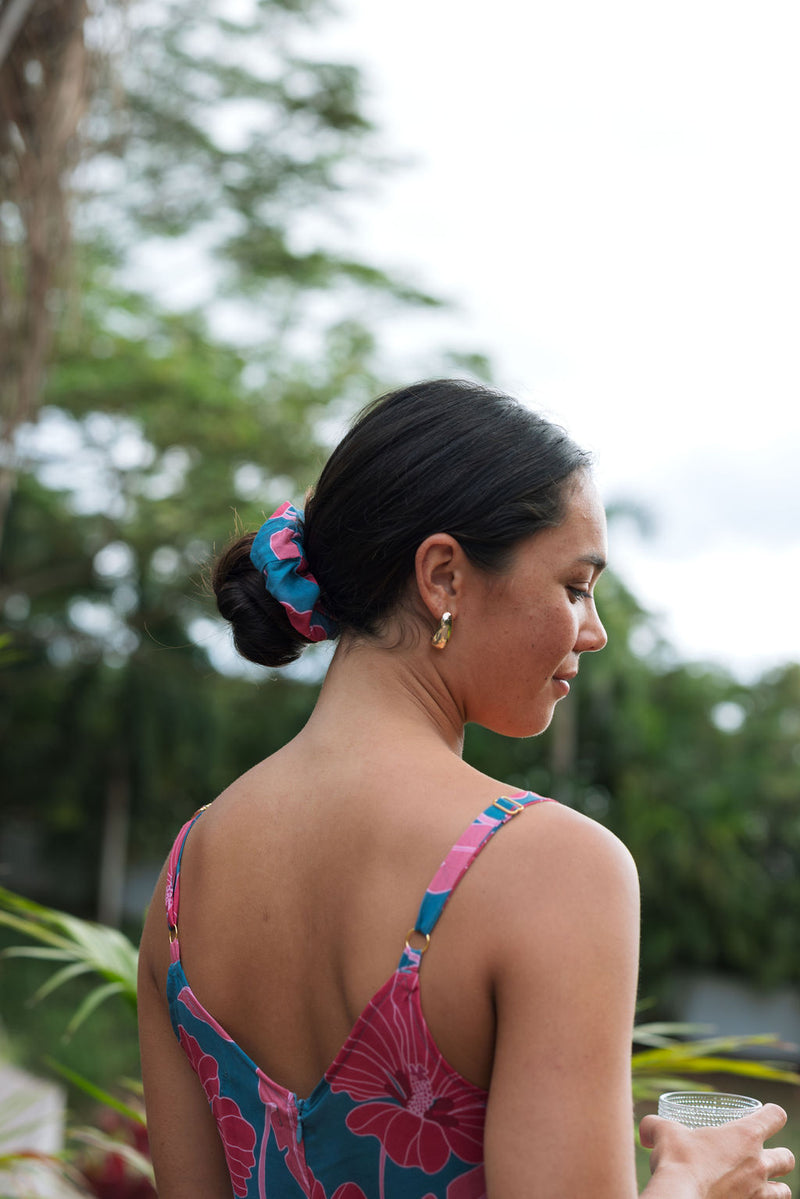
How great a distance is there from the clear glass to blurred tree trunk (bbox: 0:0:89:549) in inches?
111

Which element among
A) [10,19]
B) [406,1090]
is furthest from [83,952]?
[10,19]

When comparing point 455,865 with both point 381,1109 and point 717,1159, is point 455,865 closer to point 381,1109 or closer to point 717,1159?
point 381,1109

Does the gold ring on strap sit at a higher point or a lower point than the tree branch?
lower

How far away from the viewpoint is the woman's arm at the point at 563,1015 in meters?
0.82

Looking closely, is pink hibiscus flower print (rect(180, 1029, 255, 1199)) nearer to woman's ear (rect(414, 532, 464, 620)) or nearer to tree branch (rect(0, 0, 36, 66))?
woman's ear (rect(414, 532, 464, 620))

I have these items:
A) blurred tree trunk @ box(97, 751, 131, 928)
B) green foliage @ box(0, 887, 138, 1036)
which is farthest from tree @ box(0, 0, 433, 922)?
green foliage @ box(0, 887, 138, 1036)

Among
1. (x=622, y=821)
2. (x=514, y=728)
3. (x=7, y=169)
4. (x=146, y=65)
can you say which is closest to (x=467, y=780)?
(x=514, y=728)

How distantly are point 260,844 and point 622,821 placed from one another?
14047 mm

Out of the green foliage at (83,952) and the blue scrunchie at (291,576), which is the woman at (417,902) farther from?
the green foliage at (83,952)

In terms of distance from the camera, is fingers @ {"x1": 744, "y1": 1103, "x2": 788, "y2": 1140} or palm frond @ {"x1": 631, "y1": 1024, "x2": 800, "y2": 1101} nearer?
fingers @ {"x1": 744, "y1": 1103, "x2": 788, "y2": 1140}

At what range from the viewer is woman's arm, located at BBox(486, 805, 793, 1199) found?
0.82 meters

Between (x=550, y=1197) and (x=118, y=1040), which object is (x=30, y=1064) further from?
(x=550, y=1197)

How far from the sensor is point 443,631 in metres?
1.03

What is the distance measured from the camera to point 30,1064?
10039mm
